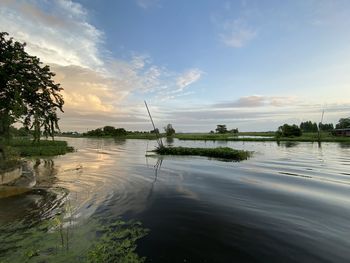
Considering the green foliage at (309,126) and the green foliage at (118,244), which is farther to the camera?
the green foliage at (309,126)

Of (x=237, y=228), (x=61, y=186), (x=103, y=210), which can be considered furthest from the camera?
(x=61, y=186)

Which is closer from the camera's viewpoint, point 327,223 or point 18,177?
point 327,223

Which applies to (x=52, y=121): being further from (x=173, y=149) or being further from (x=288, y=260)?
(x=288, y=260)

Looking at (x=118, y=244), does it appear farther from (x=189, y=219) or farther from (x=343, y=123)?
(x=343, y=123)

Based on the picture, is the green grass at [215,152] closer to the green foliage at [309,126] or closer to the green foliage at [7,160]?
the green foliage at [7,160]

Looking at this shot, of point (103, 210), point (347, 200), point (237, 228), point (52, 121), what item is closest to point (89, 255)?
point (103, 210)

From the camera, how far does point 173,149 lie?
132 feet

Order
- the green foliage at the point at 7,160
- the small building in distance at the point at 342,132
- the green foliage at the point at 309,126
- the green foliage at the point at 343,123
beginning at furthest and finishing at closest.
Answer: the green foliage at the point at 309,126
the green foliage at the point at 343,123
the small building in distance at the point at 342,132
the green foliage at the point at 7,160

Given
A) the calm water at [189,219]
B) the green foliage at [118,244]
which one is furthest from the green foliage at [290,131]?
the green foliage at [118,244]

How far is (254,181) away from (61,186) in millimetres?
14015

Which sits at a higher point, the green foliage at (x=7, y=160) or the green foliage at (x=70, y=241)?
the green foliage at (x=7, y=160)

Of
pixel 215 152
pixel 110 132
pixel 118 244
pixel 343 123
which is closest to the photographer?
pixel 118 244

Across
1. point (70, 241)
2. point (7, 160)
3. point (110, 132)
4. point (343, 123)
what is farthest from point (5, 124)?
point (110, 132)

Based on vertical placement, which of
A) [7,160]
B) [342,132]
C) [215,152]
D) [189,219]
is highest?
[342,132]
